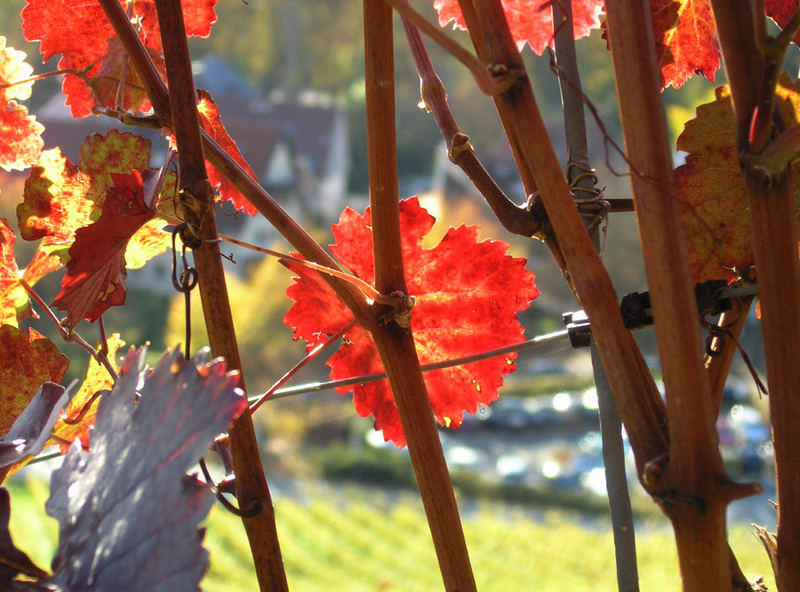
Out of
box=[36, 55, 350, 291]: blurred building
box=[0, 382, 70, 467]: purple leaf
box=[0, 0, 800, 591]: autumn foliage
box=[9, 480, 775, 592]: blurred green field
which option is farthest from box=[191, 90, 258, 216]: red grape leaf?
box=[36, 55, 350, 291]: blurred building

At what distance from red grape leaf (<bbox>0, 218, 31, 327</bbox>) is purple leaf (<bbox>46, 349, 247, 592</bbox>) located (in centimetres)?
15

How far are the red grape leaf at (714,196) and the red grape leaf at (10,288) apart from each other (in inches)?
8.6

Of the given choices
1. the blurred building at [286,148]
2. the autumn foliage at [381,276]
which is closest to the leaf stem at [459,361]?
the autumn foliage at [381,276]

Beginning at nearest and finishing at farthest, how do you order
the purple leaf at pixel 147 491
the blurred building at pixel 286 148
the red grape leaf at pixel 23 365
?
the purple leaf at pixel 147 491
the red grape leaf at pixel 23 365
the blurred building at pixel 286 148

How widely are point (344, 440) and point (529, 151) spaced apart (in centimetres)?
779

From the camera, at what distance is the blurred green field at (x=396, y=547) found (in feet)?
19.0

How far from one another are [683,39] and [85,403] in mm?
231

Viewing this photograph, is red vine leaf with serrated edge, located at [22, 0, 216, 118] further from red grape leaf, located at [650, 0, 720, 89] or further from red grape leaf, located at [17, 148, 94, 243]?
red grape leaf, located at [650, 0, 720, 89]

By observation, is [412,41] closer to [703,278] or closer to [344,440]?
[703,278]

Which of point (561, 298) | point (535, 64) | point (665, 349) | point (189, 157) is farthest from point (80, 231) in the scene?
point (535, 64)

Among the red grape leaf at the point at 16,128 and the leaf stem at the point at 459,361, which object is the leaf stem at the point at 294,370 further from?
the red grape leaf at the point at 16,128

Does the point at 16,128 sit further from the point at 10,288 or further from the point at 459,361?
the point at 459,361

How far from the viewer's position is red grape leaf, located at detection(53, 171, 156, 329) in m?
0.20

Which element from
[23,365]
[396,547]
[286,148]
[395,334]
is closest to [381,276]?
[395,334]
